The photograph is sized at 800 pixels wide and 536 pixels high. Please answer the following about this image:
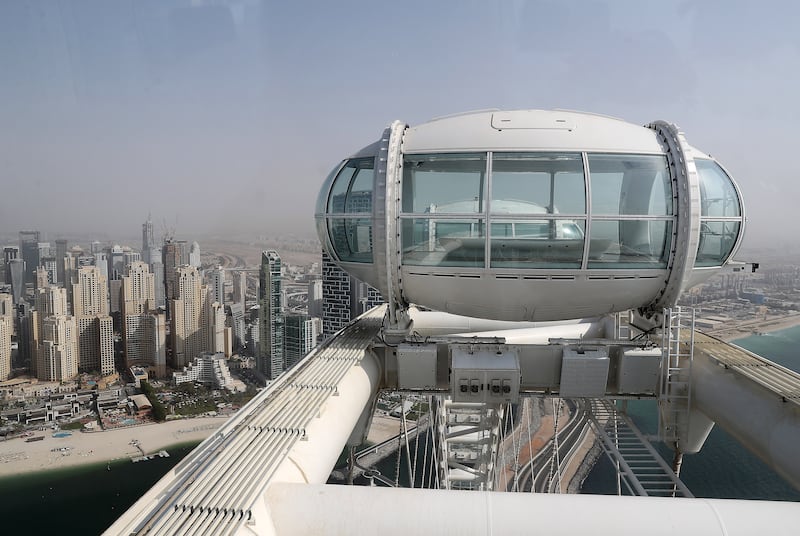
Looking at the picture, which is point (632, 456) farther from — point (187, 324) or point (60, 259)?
point (60, 259)

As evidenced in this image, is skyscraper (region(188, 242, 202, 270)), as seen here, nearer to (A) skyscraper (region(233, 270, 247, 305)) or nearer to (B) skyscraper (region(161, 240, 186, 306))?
(B) skyscraper (region(161, 240, 186, 306))

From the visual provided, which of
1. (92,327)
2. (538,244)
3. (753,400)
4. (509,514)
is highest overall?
(538,244)

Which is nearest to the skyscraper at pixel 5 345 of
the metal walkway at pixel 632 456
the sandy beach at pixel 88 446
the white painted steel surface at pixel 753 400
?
the sandy beach at pixel 88 446

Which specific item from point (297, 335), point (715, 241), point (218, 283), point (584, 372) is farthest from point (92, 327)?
point (715, 241)

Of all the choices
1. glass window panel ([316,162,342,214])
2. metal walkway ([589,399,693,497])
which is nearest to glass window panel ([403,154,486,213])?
glass window panel ([316,162,342,214])

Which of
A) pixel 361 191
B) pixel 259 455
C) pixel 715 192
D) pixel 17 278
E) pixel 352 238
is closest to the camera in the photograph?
pixel 259 455
